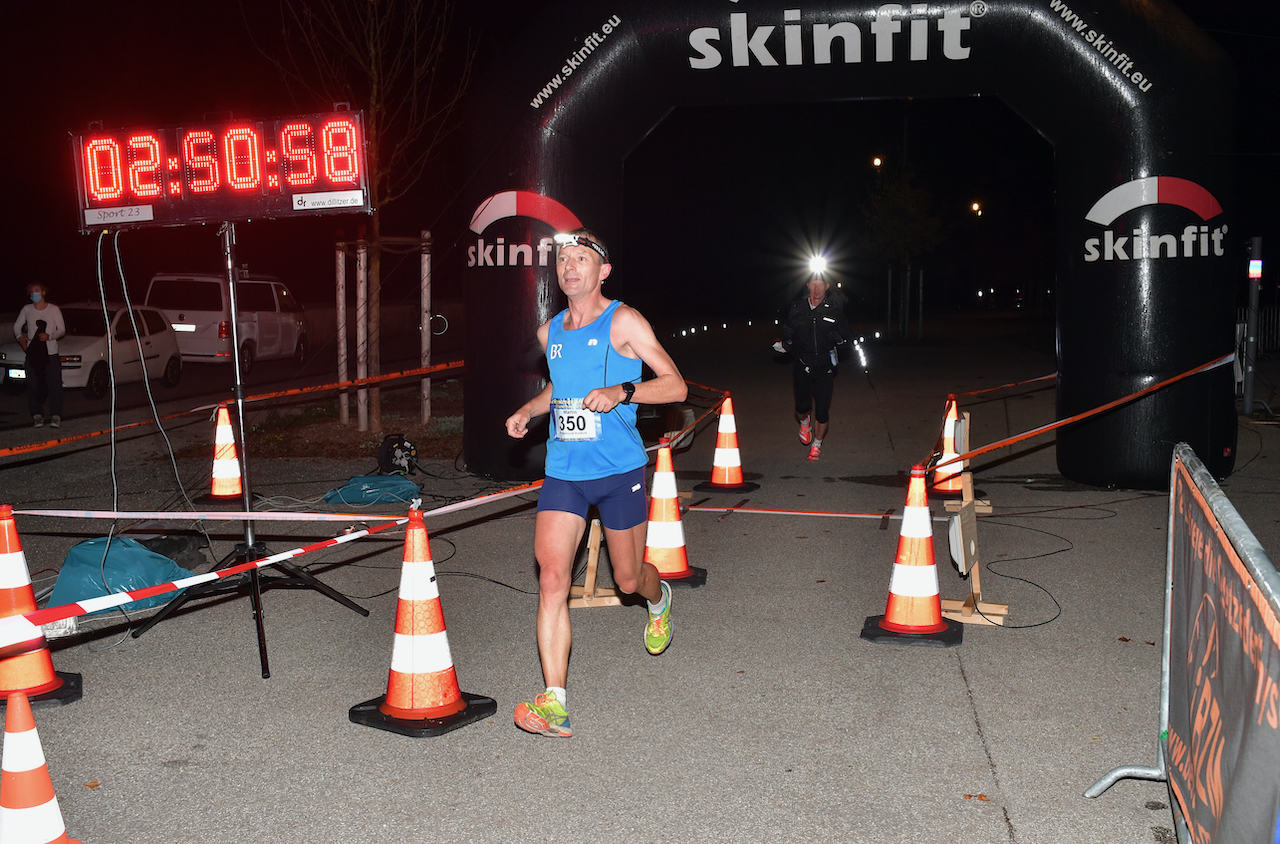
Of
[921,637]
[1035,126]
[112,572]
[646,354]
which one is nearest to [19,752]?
[646,354]

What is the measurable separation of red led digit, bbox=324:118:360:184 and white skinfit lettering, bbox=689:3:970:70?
4.37m

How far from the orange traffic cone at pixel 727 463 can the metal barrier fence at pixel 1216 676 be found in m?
6.02

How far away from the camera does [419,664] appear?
15.1 feet

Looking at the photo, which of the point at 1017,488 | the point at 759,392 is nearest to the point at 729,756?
the point at 1017,488

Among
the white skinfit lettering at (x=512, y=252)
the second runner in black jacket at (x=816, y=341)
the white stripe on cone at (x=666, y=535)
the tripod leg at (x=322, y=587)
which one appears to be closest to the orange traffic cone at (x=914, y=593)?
the white stripe on cone at (x=666, y=535)

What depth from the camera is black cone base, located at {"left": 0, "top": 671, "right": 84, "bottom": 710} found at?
4883 millimetres

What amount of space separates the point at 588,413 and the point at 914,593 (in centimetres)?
212

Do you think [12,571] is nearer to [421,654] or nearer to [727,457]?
[421,654]

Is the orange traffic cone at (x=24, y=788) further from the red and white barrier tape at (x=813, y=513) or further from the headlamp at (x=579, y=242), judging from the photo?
the red and white barrier tape at (x=813, y=513)

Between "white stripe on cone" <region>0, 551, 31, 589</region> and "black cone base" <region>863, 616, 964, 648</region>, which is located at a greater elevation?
"white stripe on cone" <region>0, 551, 31, 589</region>

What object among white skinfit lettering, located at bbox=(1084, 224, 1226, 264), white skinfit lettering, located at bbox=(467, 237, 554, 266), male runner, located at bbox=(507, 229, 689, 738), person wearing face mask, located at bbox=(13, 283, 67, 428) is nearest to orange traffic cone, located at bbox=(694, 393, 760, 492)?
white skinfit lettering, located at bbox=(467, 237, 554, 266)

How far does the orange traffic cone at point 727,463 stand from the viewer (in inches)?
389

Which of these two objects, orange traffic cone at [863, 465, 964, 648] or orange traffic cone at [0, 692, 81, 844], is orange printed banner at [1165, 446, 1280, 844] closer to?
orange traffic cone at [863, 465, 964, 648]

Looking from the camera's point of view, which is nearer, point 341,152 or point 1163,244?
point 341,152
